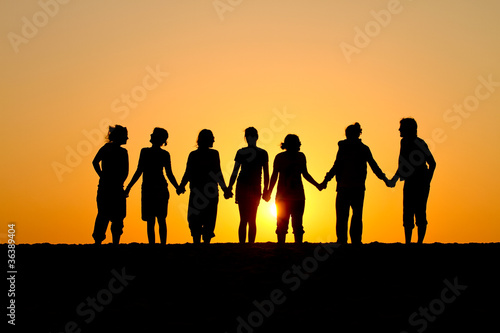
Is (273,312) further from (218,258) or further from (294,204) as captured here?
(294,204)

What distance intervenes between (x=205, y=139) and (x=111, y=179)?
185 cm

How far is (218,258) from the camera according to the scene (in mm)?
9672

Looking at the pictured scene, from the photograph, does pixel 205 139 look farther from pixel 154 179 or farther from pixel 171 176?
pixel 154 179

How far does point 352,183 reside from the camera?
39.0ft

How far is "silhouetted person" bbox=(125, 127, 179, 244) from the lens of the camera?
1228 cm

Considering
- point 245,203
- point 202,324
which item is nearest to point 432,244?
point 245,203

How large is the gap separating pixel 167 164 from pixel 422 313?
629 cm

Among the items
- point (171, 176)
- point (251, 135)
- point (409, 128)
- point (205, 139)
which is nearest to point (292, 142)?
point (251, 135)
